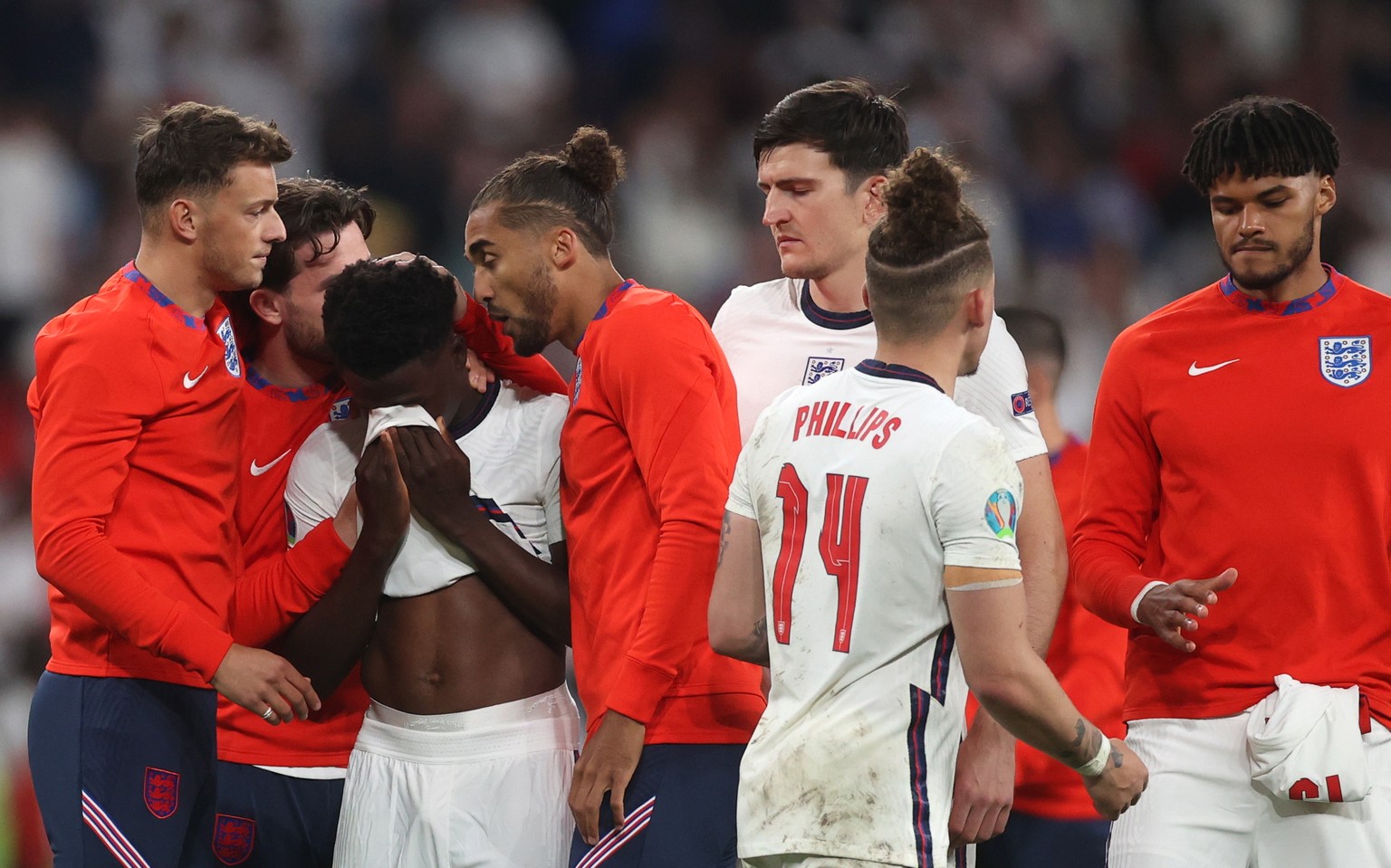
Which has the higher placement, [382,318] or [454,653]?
[382,318]

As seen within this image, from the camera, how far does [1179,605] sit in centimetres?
348

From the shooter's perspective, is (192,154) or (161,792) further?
(192,154)

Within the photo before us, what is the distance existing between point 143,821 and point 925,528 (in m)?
1.98

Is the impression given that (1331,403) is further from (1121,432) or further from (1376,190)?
(1376,190)

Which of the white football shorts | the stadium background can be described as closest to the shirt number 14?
the white football shorts

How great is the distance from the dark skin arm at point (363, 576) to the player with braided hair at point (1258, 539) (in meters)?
1.70

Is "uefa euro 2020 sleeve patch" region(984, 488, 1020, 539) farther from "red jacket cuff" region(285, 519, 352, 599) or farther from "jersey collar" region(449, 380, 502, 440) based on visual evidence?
"red jacket cuff" region(285, 519, 352, 599)

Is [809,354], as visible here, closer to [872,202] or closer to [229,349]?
[872,202]

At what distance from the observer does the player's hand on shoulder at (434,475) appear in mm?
3660

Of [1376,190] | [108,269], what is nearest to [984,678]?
[108,269]

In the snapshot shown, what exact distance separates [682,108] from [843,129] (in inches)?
226

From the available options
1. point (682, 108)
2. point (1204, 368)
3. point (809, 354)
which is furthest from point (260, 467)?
point (682, 108)

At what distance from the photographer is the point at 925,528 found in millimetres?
2771

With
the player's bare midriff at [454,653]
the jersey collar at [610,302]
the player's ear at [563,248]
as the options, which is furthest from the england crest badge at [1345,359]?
the player's bare midriff at [454,653]
